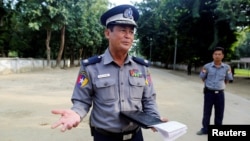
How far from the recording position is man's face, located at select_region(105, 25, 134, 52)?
254 cm

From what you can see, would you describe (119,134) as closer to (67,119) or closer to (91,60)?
(67,119)

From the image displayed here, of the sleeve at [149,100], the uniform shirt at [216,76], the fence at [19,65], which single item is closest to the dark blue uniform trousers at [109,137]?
the sleeve at [149,100]

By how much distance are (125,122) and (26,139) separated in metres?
3.93

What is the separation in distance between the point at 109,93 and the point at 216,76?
14.4ft

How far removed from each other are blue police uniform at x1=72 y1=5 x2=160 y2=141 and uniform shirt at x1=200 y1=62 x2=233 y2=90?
405 cm

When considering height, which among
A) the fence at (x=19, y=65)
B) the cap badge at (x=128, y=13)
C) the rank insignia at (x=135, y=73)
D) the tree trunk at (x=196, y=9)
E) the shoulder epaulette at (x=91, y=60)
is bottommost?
the fence at (x=19, y=65)

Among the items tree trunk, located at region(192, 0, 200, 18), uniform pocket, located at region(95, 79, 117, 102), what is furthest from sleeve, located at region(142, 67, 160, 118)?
tree trunk, located at region(192, 0, 200, 18)

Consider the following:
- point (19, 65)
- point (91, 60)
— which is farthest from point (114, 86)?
point (19, 65)

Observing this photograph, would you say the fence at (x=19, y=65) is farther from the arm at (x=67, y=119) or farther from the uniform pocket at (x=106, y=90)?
the arm at (x=67, y=119)

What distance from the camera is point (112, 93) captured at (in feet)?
8.33

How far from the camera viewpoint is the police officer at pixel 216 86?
21.0ft

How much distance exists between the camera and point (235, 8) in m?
22.3

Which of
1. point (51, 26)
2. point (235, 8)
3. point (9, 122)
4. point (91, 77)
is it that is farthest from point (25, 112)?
point (51, 26)

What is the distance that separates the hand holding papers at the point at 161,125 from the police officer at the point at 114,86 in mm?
116
